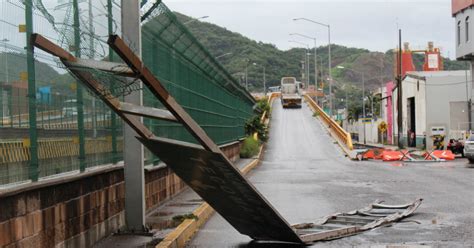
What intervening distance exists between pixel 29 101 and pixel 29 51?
0.51 m

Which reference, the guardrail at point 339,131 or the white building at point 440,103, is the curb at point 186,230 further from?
the white building at point 440,103

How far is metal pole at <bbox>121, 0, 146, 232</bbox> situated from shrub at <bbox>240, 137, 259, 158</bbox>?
29006 mm

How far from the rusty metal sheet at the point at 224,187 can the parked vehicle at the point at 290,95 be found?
252ft

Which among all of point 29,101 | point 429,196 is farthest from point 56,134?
point 429,196

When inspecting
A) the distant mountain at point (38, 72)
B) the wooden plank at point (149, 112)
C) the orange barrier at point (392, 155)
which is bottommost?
the orange barrier at point (392, 155)

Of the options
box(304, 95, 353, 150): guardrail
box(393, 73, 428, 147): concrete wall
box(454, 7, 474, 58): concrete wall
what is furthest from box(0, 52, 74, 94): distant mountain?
box(393, 73, 428, 147): concrete wall

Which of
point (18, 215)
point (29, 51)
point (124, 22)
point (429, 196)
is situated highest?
point (124, 22)

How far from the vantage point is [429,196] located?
17594mm

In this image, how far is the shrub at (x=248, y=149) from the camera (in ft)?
A: 130

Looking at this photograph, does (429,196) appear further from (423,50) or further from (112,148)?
(423,50)

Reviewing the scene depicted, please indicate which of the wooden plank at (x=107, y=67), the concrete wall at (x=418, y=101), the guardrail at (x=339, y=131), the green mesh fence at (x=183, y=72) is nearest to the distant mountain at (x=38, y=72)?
the wooden plank at (x=107, y=67)

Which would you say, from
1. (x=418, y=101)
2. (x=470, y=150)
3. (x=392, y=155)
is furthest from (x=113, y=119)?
(x=418, y=101)

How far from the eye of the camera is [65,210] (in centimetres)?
819

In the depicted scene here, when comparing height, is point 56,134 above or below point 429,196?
above
